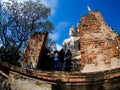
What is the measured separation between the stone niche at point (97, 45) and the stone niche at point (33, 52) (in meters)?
2.14

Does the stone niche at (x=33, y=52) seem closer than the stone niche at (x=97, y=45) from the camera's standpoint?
No

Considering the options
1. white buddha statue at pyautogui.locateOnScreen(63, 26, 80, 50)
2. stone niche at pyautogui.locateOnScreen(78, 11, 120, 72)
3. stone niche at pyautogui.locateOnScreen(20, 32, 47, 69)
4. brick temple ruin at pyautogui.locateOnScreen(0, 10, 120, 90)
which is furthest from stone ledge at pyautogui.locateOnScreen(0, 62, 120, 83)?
white buddha statue at pyautogui.locateOnScreen(63, 26, 80, 50)

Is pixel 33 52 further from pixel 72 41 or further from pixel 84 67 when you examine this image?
pixel 72 41

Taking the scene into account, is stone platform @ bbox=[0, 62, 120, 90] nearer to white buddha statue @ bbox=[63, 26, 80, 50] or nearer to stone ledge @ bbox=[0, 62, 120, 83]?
stone ledge @ bbox=[0, 62, 120, 83]

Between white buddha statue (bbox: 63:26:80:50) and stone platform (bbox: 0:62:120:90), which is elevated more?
white buddha statue (bbox: 63:26:80:50)

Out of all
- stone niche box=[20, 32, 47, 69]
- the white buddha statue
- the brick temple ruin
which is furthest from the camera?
the white buddha statue

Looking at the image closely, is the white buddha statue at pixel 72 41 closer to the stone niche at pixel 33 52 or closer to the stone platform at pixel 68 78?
the stone niche at pixel 33 52

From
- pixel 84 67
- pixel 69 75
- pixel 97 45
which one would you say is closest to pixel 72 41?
pixel 97 45

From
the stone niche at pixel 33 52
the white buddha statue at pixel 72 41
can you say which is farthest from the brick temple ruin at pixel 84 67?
the white buddha statue at pixel 72 41

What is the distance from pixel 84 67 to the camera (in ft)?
27.8

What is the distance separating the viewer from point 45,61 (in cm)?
1081

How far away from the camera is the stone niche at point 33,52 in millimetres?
9789

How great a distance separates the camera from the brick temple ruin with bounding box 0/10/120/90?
269 inches

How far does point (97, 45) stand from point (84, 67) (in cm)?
108
